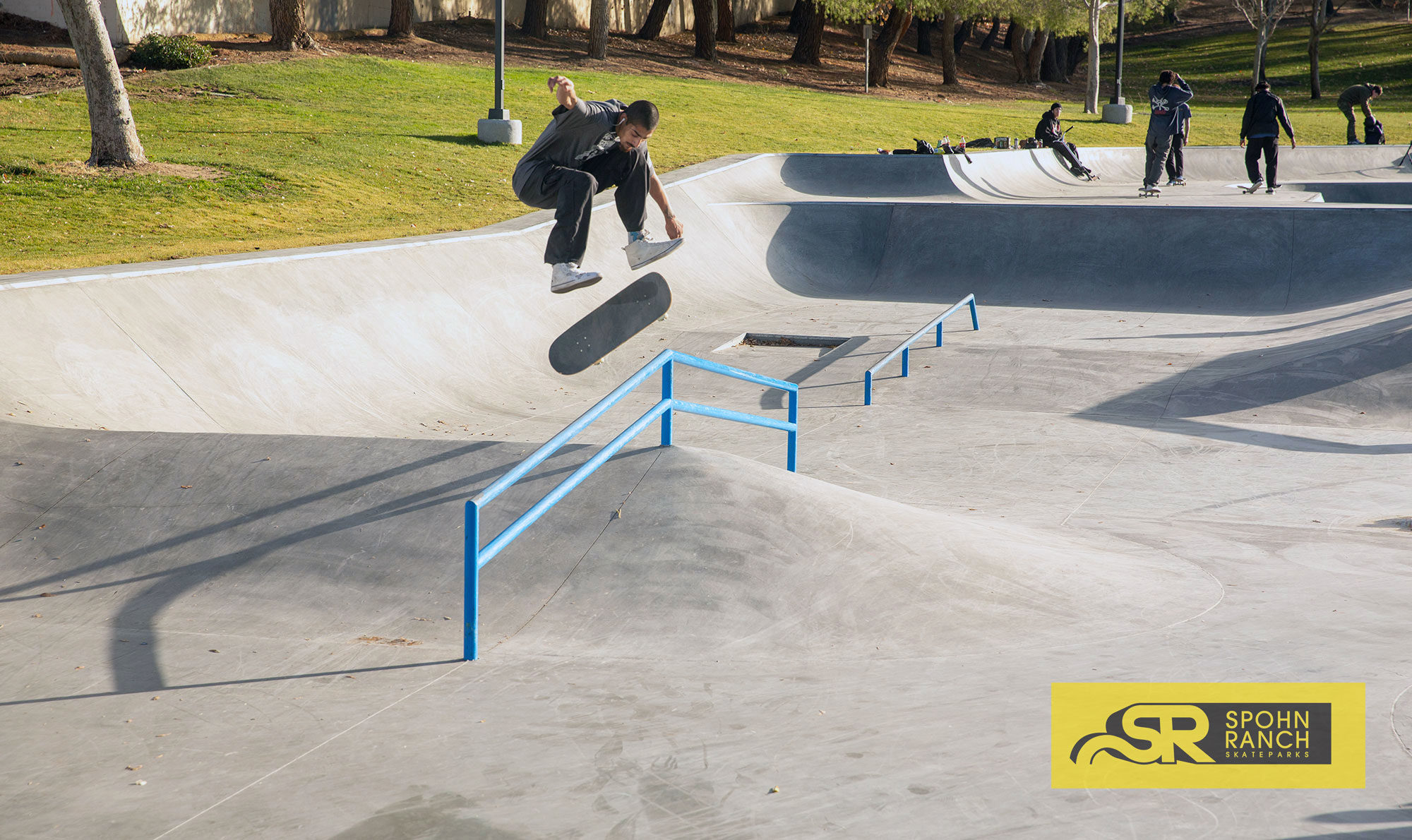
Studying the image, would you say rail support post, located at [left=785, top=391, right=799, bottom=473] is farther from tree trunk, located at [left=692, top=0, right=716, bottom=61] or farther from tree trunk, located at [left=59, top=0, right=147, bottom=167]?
tree trunk, located at [left=692, top=0, right=716, bottom=61]

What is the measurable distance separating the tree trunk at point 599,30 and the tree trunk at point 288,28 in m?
8.27

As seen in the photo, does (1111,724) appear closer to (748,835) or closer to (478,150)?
(748,835)

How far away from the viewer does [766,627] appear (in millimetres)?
4922

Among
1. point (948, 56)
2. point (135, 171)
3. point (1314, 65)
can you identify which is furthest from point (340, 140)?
point (1314, 65)

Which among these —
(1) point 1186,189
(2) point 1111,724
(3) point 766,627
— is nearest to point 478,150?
(1) point 1186,189

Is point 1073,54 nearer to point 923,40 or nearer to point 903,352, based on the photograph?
point 923,40

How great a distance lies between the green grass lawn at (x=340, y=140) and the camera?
511 inches

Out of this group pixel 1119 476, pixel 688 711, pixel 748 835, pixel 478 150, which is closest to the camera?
pixel 748 835

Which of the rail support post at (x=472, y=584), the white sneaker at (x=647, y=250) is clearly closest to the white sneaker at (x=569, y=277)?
the white sneaker at (x=647, y=250)

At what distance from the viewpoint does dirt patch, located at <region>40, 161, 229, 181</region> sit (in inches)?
578

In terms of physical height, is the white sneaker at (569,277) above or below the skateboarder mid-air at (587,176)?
below

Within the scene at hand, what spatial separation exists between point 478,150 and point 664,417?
14.2m

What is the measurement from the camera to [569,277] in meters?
8.77

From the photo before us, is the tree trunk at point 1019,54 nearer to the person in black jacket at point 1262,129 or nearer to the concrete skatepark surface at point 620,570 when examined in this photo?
the person in black jacket at point 1262,129
